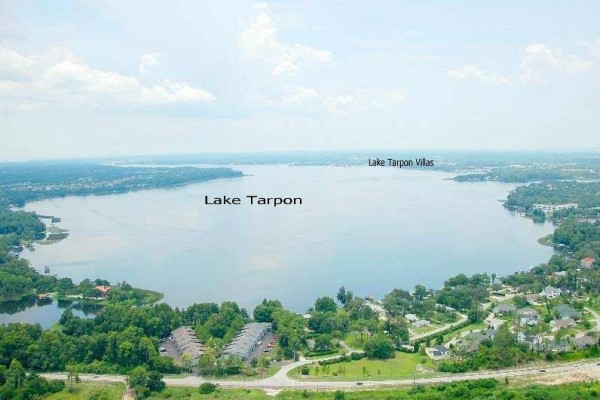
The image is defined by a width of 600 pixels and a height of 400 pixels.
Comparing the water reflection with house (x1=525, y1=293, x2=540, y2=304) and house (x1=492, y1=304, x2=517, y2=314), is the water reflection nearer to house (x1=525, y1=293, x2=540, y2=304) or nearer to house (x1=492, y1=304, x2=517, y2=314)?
house (x1=492, y1=304, x2=517, y2=314)

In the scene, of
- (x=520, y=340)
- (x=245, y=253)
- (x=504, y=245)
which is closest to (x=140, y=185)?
(x=245, y=253)

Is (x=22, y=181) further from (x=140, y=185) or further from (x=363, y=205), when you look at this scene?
(x=363, y=205)

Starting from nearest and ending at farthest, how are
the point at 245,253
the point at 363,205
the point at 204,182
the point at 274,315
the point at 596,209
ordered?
the point at 274,315 < the point at 245,253 < the point at 596,209 < the point at 363,205 < the point at 204,182

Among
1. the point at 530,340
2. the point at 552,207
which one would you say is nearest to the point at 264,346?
the point at 530,340

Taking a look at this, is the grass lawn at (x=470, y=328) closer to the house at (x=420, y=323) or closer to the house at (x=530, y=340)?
the house at (x=420, y=323)

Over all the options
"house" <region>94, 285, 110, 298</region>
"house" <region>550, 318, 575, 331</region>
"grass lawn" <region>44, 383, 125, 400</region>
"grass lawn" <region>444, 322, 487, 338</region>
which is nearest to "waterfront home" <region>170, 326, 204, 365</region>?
"grass lawn" <region>44, 383, 125, 400</region>

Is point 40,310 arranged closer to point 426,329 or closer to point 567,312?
point 426,329
